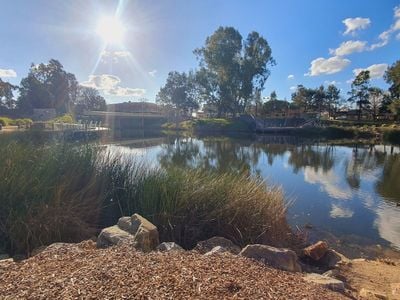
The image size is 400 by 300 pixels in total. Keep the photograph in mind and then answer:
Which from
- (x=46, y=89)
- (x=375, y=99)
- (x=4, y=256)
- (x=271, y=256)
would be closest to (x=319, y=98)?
(x=375, y=99)

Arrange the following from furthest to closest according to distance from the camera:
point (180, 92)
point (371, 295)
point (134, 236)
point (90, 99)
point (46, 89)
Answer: point (90, 99)
point (180, 92)
point (46, 89)
point (134, 236)
point (371, 295)

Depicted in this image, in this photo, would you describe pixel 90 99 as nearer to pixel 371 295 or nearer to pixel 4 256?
pixel 4 256

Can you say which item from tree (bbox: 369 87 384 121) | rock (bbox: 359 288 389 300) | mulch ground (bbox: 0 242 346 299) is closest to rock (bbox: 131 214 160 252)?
mulch ground (bbox: 0 242 346 299)

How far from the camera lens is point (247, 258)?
3.06 m

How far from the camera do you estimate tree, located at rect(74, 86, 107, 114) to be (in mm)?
71881

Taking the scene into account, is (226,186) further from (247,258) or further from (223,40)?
(223,40)

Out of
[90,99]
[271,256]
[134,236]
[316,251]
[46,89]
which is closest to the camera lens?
[271,256]

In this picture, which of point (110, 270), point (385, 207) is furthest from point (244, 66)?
point (110, 270)

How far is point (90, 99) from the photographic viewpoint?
244 ft

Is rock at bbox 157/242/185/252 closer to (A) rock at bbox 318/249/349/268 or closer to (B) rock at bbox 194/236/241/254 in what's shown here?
(B) rock at bbox 194/236/241/254

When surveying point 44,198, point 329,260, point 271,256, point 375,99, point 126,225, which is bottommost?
point 329,260

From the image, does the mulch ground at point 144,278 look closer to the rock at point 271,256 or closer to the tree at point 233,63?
the rock at point 271,256

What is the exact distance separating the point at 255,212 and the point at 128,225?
6.97ft

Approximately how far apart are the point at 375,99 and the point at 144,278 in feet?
182
